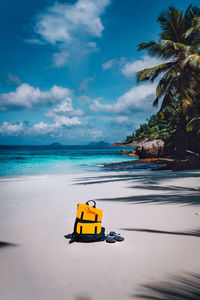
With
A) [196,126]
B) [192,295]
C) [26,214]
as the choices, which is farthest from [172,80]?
[192,295]

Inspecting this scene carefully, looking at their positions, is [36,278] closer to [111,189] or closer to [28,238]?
[28,238]

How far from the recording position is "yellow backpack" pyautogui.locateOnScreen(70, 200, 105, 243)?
9.70 feet

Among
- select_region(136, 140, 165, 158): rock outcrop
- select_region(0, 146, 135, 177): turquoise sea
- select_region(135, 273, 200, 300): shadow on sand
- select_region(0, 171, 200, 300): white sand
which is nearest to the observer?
select_region(135, 273, 200, 300): shadow on sand

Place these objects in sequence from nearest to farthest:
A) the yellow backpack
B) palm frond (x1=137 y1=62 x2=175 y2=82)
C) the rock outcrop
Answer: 1. the yellow backpack
2. palm frond (x1=137 y1=62 x2=175 y2=82)
3. the rock outcrop

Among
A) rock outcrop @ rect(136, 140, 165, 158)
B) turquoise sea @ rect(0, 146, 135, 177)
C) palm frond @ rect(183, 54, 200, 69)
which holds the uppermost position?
palm frond @ rect(183, 54, 200, 69)

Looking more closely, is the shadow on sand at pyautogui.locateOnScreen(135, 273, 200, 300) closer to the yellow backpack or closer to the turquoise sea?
the yellow backpack

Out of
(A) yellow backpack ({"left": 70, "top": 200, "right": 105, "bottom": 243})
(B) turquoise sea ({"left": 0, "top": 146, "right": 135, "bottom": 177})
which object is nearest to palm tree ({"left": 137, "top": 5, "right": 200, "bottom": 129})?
(B) turquoise sea ({"left": 0, "top": 146, "right": 135, "bottom": 177})

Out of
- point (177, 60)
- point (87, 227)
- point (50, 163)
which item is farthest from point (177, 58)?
point (50, 163)

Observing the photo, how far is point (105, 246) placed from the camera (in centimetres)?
283

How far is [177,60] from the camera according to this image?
40.5 feet

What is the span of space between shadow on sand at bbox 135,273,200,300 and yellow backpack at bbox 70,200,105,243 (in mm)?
1136

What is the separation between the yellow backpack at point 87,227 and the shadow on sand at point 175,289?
1.14 meters

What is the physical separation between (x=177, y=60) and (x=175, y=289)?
13202 mm

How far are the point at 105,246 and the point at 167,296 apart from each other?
1142 mm
